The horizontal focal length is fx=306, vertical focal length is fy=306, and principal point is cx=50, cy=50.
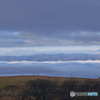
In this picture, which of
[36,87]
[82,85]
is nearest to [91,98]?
[82,85]

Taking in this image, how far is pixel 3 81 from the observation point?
4956cm

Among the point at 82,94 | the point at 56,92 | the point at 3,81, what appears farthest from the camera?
the point at 3,81

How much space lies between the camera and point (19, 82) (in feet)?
153

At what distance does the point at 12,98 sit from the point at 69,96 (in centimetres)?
653

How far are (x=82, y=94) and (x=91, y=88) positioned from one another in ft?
8.80

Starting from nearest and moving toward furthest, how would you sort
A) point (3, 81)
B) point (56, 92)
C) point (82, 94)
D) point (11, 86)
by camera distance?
point (82, 94) → point (56, 92) → point (11, 86) → point (3, 81)

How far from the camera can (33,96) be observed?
3444 centimetres

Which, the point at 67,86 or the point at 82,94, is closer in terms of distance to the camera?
the point at 82,94

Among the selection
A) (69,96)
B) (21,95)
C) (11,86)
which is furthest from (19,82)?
(69,96)

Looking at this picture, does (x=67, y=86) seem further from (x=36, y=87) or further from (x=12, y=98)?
(x=12, y=98)

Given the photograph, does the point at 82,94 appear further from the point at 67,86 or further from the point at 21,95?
the point at 21,95

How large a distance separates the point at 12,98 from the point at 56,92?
517 cm

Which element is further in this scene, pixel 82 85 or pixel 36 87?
pixel 82 85

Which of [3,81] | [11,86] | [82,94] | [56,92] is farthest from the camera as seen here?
[3,81]
